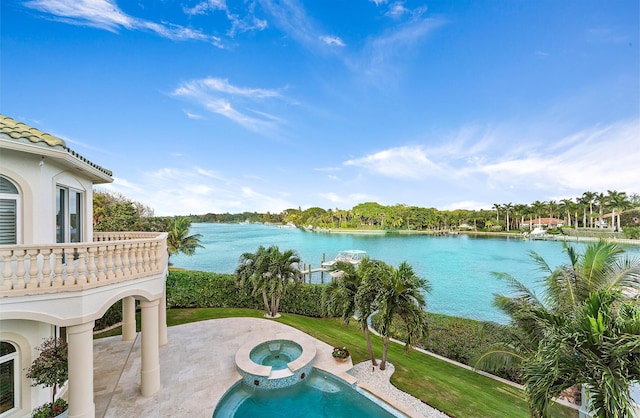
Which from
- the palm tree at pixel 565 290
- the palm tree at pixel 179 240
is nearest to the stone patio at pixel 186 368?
the palm tree at pixel 565 290

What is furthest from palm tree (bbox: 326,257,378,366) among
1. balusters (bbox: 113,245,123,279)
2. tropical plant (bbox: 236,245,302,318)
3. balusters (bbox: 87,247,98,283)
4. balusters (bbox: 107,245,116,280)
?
balusters (bbox: 87,247,98,283)

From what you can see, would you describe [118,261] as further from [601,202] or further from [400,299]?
[601,202]

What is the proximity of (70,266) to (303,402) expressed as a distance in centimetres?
642

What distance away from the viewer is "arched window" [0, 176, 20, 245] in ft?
15.8

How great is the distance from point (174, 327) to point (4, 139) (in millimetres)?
9844

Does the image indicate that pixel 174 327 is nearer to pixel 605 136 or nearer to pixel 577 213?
pixel 605 136

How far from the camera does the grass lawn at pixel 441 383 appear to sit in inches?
283

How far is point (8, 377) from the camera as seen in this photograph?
16.7 feet

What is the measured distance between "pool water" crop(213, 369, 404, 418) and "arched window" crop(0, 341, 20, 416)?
3.91 m

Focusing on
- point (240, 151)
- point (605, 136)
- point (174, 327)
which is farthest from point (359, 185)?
point (174, 327)

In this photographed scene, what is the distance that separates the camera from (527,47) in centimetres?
1508

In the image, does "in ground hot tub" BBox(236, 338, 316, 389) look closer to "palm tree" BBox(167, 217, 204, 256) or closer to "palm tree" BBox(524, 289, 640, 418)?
"palm tree" BBox(524, 289, 640, 418)

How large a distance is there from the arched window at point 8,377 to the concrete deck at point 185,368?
1676 mm

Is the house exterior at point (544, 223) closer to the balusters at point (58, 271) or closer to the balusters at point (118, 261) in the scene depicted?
the balusters at point (118, 261)
